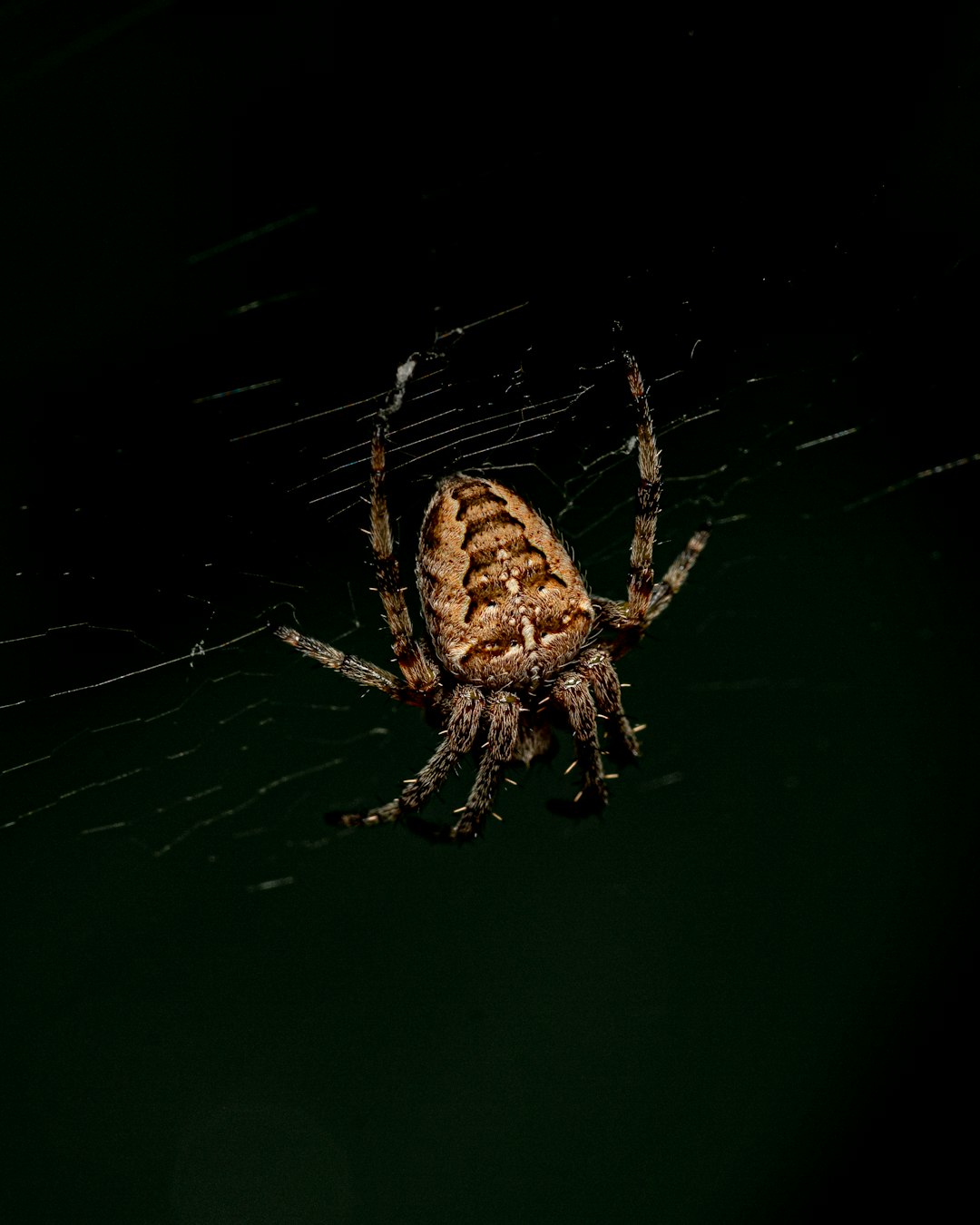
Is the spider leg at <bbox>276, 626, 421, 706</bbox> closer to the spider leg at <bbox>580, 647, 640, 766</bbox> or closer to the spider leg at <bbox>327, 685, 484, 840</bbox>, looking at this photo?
the spider leg at <bbox>327, 685, 484, 840</bbox>

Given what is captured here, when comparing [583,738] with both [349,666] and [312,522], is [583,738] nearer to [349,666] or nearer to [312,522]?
[349,666]

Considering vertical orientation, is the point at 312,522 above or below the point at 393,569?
above

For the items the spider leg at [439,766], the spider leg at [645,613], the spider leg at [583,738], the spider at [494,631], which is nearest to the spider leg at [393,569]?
the spider at [494,631]

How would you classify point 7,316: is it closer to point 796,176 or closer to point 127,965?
point 796,176

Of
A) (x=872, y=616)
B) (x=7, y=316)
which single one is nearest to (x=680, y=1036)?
(x=872, y=616)

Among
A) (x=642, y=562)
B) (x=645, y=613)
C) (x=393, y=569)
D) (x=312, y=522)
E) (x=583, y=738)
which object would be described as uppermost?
(x=312, y=522)

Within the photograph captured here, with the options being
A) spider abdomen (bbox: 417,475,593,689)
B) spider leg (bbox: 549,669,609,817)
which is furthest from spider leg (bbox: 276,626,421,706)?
spider leg (bbox: 549,669,609,817)

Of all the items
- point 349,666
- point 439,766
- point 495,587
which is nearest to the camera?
point 495,587

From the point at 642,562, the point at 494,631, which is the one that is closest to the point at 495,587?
the point at 494,631
